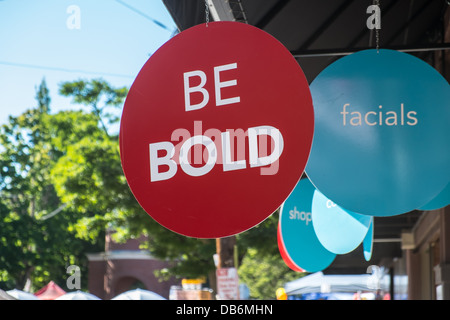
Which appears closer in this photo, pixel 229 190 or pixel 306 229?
pixel 229 190

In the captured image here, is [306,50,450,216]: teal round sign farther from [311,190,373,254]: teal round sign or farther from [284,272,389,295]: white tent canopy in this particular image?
[284,272,389,295]: white tent canopy

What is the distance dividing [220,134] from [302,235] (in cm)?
305

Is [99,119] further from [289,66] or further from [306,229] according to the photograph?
[289,66]

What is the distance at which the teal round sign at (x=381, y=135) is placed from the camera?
9.82ft

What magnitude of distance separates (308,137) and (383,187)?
68cm

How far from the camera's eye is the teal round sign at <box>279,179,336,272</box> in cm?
542

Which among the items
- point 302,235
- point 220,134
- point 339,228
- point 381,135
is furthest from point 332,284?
point 220,134

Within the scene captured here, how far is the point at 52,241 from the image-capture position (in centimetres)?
3050

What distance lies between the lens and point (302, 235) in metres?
5.46

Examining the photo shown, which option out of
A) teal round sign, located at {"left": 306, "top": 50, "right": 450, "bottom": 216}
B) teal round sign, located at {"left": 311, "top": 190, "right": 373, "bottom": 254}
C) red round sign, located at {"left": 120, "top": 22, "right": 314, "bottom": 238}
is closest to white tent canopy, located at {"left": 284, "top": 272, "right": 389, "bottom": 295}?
teal round sign, located at {"left": 311, "top": 190, "right": 373, "bottom": 254}

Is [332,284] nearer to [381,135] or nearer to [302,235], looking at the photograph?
[302,235]

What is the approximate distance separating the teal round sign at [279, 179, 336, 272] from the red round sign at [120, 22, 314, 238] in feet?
9.47
